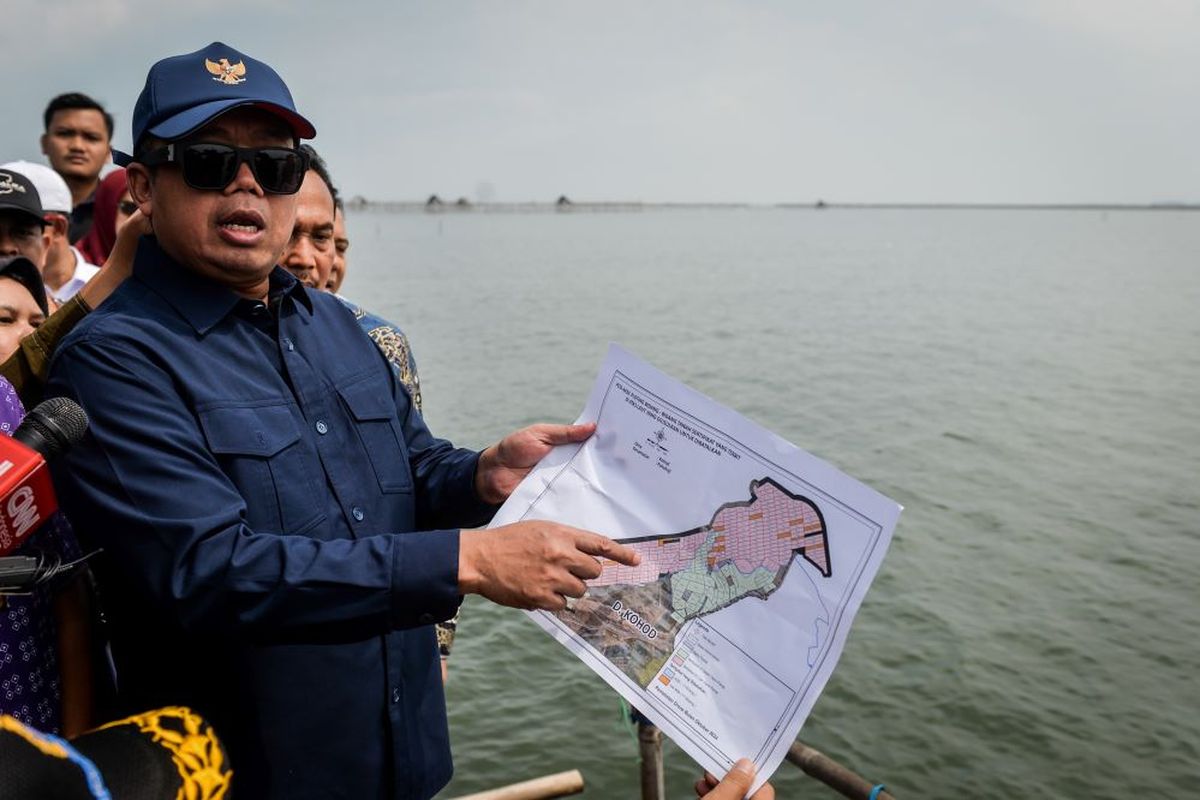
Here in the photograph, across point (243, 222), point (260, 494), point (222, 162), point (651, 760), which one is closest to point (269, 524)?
point (260, 494)

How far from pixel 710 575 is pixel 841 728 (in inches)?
282

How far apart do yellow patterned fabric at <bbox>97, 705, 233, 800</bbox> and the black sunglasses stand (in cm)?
117

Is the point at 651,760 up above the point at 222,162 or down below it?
below

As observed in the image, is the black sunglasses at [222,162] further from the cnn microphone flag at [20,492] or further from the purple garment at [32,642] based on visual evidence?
the cnn microphone flag at [20,492]

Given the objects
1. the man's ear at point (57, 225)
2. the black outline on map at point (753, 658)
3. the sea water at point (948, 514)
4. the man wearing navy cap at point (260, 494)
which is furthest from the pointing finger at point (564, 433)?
the sea water at point (948, 514)

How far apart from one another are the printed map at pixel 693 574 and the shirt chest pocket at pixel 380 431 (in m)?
0.59

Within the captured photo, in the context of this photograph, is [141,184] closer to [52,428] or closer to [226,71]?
[226,71]

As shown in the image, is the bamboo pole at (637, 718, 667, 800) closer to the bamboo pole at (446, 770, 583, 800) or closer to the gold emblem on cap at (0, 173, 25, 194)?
the bamboo pole at (446, 770, 583, 800)

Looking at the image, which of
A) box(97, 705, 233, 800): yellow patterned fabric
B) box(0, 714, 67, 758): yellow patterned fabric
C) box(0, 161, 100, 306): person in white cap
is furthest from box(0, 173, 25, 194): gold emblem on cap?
box(0, 714, 67, 758): yellow patterned fabric

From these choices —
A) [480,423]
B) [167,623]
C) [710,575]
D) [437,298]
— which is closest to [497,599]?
[710,575]

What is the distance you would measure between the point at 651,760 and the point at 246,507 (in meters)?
3.03

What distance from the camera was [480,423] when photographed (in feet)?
56.3

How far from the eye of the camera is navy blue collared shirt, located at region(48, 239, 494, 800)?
5.79 ft

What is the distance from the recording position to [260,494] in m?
2.00
